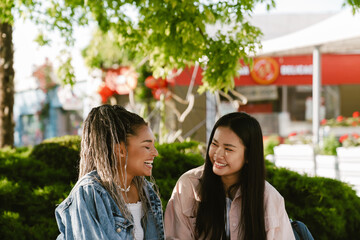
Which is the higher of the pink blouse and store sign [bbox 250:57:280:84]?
store sign [bbox 250:57:280:84]

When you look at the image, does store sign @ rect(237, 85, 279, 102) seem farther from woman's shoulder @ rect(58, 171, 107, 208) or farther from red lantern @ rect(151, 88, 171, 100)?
woman's shoulder @ rect(58, 171, 107, 208)

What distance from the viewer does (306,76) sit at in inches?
605

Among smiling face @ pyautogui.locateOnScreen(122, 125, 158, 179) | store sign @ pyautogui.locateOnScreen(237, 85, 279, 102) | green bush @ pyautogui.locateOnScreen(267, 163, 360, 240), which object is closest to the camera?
smiling face @ pyautogui.locateOnScreen(122, 125, 158, 179)

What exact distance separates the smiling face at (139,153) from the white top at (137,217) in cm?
16

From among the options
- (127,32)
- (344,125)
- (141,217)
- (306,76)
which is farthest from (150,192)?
(306,76)

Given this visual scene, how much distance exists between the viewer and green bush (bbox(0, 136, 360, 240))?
3.93 m

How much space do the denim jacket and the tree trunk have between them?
5565 mm

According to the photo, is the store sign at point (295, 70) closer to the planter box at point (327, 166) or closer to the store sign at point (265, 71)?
the store sign at point (265, 71)

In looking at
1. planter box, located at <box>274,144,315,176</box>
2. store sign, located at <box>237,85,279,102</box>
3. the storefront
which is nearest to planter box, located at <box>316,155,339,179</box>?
planter box, located at <box>274,144,315,176</box>

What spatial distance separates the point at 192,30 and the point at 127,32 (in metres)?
1.46

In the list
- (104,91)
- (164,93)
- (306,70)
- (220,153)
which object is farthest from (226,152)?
(306,70)

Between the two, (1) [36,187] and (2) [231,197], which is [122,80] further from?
(2) [231,197]

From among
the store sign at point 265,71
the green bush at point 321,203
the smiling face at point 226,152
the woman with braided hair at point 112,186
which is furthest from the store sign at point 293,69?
the woman with braided hair at point 112,186

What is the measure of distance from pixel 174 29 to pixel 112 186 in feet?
8.92
